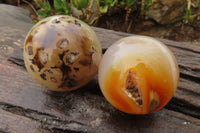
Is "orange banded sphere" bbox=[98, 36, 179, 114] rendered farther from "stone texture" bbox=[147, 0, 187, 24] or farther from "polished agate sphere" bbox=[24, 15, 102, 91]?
"stone texture" bbox=[147, 0, 187, 24]

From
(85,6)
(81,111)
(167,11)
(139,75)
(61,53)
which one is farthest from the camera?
(167,11)

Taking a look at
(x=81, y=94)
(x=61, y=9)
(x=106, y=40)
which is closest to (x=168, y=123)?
(x=81, y=94)

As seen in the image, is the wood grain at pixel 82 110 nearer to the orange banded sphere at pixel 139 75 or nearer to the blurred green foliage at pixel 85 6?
the orange banded sphere at pixel 139 75

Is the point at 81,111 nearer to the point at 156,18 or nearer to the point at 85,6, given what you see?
the point at 85,6

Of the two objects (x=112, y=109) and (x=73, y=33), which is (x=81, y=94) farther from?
(x=73, y=33)

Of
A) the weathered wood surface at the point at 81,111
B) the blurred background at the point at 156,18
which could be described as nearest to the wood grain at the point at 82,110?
the weathered wood surface at the point at 81,111

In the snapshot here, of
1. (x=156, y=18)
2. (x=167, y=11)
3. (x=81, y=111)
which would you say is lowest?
(x=81, y=111)

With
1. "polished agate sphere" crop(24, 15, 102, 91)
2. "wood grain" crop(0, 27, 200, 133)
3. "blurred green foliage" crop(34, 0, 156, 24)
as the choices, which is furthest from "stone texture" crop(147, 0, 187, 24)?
"polished agate sphere" crop(24, 15, 102, 91)

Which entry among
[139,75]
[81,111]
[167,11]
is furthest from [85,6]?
[139,75]
